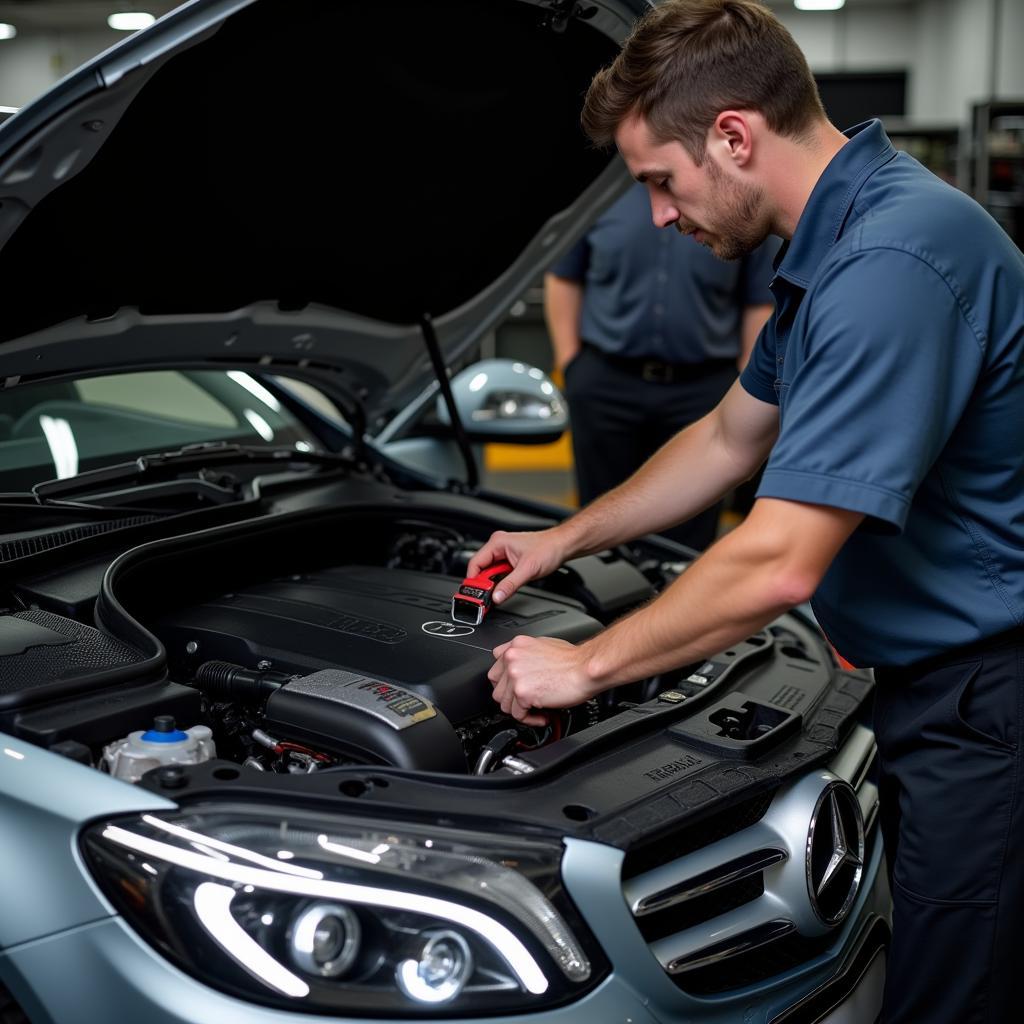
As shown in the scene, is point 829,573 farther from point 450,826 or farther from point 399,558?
point 399,558

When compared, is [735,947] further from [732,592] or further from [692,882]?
[732,592]

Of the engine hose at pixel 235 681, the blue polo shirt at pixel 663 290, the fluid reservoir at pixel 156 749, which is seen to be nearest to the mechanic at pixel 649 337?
the blue polo shirt at pixel 663 290

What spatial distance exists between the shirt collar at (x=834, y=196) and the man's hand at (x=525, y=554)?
612 millimetres

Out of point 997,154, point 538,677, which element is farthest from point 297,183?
point 997,154

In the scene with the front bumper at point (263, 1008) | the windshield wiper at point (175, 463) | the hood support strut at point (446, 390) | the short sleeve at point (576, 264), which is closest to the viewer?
the front bumper at point (263, 1008)

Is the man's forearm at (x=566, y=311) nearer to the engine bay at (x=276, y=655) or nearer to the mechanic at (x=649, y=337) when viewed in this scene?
the mechanic at (x=649, y=337)

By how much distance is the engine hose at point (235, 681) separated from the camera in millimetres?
1558

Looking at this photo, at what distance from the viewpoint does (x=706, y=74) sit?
1.36 metres

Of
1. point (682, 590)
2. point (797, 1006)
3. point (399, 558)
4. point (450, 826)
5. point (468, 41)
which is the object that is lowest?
point (797, 1006)

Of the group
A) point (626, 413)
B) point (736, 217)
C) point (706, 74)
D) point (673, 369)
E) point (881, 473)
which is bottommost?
point (626, 413)

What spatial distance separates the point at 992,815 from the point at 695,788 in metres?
0.35

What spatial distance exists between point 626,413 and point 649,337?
0.74 feet

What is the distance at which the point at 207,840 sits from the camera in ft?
3.82

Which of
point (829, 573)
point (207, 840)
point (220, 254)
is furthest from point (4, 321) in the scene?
point (829, 573)
